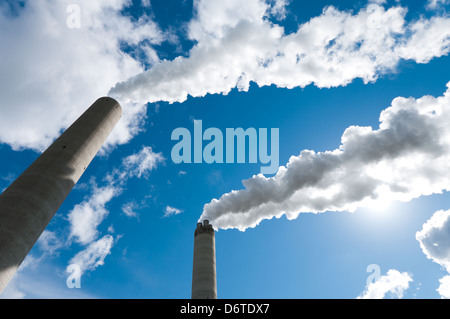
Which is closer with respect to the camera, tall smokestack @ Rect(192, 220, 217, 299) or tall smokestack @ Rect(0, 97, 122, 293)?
tall smokestack @ Rect(0, 97, 122, 293)

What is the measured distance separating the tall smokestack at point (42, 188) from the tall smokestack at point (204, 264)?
46.3 feet

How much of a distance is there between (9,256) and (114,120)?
43.0 feet

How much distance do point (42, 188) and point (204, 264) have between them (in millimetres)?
16205

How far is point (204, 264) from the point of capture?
2792 cm

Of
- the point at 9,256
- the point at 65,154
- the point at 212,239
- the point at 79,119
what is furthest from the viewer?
the point at 212,239

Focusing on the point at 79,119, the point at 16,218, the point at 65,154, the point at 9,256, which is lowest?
the point at 9,256

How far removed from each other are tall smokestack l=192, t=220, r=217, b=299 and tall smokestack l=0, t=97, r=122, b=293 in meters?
14.1

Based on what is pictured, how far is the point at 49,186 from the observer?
56.0 feet

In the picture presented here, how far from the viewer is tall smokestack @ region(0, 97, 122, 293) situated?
14555mm

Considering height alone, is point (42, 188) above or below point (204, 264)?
above
